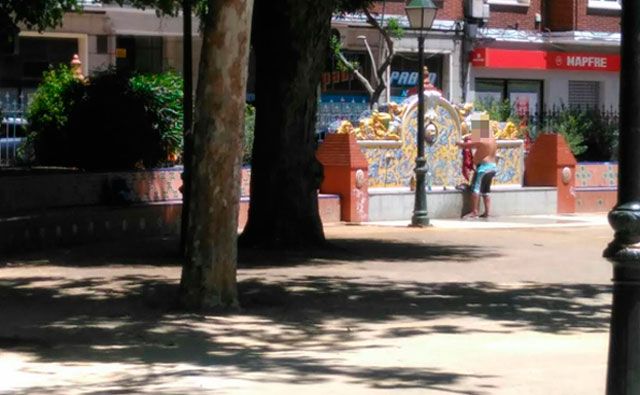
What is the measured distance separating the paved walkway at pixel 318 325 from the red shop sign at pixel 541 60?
18.2 meters

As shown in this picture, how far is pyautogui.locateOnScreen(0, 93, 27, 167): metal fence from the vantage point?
2177cm

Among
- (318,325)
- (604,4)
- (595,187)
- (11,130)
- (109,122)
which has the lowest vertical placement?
(318,325)

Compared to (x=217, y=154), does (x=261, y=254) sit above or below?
below

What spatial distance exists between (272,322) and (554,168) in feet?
52.3

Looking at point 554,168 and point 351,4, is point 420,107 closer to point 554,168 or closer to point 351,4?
point 351,4

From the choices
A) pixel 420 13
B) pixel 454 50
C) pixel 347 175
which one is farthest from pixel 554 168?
pixel 454 50

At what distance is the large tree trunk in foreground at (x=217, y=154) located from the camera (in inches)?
486

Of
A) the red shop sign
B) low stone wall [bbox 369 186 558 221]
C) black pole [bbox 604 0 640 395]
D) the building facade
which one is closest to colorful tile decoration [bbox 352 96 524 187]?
low stone wall [bbox 369 186 558 221]

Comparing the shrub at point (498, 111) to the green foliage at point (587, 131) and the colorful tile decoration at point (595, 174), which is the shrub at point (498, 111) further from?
the colorful tile decoration at point (595, 174)

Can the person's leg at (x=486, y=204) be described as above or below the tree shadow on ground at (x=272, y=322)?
above

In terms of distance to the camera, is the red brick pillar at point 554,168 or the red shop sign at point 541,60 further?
the red shop sign at point 541,60

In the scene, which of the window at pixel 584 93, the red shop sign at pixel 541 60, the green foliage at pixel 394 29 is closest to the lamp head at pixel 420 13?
the green foliage at pixel 394 29

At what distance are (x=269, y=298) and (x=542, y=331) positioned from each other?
3.02 m

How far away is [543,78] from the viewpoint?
129ft
